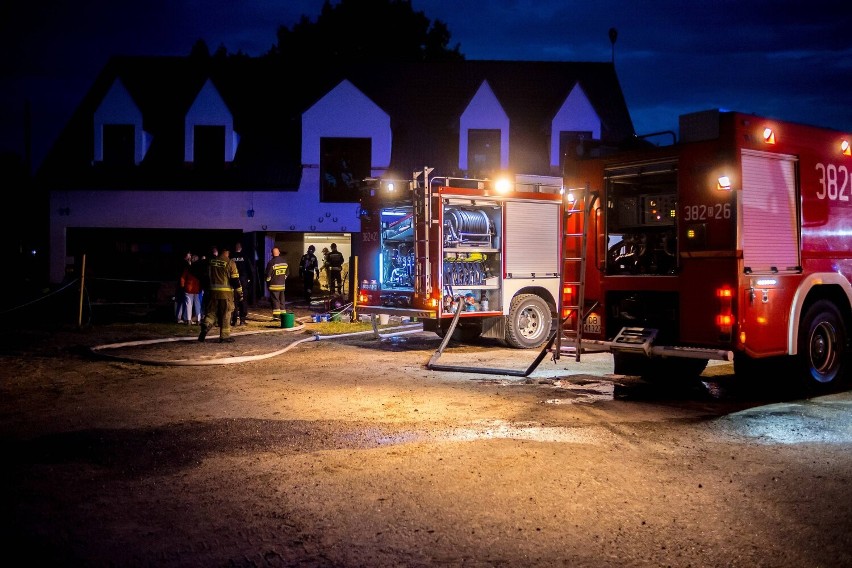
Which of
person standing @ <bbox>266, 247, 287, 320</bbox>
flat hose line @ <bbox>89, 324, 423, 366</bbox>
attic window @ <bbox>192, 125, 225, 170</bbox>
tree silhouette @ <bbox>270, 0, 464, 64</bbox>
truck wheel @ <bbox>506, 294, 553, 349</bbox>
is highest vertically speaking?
tree silhouette @ <bbox>270, 0, 464, 64</bbox>

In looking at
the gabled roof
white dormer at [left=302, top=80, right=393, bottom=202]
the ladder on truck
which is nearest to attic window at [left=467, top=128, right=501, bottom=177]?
the gabled roof

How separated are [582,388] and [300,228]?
17.0 m

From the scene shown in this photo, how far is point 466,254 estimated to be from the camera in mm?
13484

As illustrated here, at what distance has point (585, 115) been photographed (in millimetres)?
25484

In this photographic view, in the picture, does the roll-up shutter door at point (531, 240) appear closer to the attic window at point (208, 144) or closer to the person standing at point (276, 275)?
the person standing at point (276, 275)

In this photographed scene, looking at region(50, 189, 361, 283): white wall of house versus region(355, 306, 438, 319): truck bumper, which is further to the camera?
region(50, 189, 361, 283): white wall of house

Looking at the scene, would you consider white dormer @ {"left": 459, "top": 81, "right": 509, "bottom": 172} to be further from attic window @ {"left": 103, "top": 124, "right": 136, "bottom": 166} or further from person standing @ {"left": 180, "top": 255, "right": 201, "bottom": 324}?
person standing @ {"left": 180, "top": 255, "right": 201, "bottom": 324}

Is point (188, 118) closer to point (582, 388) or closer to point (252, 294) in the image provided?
point (252, 294)

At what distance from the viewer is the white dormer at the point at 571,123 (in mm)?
25375

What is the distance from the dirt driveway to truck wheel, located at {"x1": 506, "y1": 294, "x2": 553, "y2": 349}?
3.62 metres

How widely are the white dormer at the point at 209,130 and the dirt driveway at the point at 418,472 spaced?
1642 centimetres

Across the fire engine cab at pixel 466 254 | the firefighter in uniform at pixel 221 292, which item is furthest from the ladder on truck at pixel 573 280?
the firefighter in uniform at pixel 221 292

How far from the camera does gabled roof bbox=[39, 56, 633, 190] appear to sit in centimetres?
2517

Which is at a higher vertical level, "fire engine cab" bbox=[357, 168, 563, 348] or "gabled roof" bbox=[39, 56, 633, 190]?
"gabled roof" bbox=[39, 56, 633, 190]
